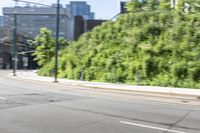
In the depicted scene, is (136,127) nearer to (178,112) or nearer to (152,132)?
(152,132)

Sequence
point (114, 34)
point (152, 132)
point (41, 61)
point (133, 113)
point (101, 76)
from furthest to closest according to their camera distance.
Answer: point (41, 61)
point (114, 34)
point (101, 76)
point (133, 113)
point (152, 132)

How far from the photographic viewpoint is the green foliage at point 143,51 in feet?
106

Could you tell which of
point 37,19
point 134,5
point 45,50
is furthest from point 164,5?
point 37,19

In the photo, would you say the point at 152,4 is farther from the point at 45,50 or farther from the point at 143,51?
the point at 45,50

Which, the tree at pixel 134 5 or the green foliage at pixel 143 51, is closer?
the green foliage at pixel 143 51

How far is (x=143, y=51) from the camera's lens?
118ft

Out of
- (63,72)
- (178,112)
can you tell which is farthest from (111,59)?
(178,112)

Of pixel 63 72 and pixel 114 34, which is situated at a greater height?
pixel 114 34

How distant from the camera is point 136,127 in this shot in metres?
11.8

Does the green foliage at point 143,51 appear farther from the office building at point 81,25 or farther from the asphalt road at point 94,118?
the office building at point 81,25

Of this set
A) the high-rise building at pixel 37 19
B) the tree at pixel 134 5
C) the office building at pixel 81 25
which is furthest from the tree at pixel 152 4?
the high-rise building at pixel 37 19

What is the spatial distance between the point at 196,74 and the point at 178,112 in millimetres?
15855

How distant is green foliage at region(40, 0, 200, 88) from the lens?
106 feet

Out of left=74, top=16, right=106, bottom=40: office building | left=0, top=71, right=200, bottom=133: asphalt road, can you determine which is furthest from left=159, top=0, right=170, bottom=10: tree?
left=74, top=16, right=106, bottom=40: office building
